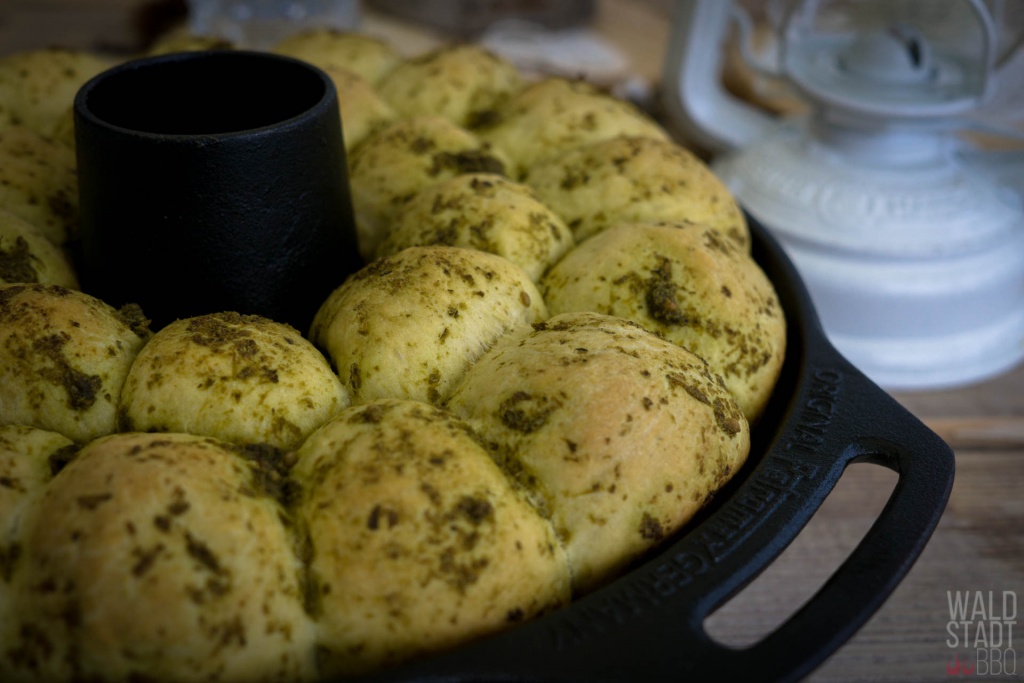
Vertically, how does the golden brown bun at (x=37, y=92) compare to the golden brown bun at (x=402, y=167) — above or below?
below

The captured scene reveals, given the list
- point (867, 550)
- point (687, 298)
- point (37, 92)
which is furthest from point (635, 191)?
point (37, 92)

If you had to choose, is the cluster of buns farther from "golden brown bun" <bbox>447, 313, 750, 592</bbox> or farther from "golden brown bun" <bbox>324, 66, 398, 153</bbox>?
"golden brown bun" <bbox>324, 66, 398, 153</bbox>

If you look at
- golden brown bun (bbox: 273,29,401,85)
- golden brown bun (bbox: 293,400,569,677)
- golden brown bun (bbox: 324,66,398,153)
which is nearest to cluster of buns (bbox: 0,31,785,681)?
golden brown bun (bbox: 293,400,569,677)

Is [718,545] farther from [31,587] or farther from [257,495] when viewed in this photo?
[31,587]

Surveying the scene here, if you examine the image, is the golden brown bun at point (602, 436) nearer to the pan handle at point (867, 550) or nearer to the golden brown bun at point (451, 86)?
the pan handle at point (867, 550)

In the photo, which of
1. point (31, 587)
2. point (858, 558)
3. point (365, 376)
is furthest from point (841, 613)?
point (31, 587)

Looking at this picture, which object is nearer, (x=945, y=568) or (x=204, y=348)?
(x=204, y=348)

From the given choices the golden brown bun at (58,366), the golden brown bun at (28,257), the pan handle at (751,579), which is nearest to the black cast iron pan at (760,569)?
the pan handle at (751,579)

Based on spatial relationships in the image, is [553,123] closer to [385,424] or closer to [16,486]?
[385,424]
